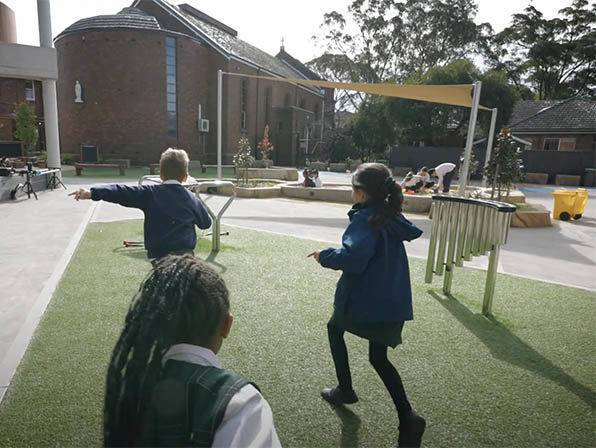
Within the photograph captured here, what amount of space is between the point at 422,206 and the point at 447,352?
9.73 m

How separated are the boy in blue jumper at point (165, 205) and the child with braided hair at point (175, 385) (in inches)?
99.9

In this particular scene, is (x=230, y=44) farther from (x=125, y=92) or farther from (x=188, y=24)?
(x=125, y=92)

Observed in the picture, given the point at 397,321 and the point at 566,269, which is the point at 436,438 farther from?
the point at 566,269

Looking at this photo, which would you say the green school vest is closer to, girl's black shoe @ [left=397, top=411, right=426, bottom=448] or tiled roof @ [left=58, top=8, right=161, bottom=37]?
girl's black shoe @ [left=397, top=411, right=426, bottom=448]

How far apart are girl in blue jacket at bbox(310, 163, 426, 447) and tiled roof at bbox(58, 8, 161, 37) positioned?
3392cm

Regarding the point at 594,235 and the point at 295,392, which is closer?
the point at 295,392

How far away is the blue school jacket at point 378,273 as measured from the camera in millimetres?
2508

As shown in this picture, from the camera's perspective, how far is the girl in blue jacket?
2.52 metres

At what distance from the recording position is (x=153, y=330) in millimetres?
1158

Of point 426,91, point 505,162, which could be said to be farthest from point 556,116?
point 426,91

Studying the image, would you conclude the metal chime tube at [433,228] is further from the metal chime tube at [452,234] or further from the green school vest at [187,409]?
the green school vest at [187,409]

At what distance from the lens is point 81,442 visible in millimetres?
2531

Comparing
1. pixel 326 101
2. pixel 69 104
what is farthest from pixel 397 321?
pixel 326 101

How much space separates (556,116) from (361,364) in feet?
121
